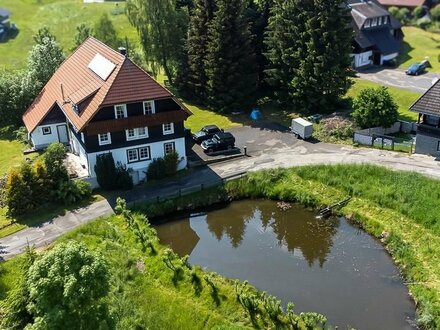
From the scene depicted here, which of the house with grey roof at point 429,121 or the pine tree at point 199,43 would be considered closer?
the house with grey roof at point 429,121

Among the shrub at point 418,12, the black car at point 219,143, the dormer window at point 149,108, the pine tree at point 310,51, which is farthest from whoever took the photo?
the shrub at point 418,12

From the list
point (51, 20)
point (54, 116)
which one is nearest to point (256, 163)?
point (54, 116)

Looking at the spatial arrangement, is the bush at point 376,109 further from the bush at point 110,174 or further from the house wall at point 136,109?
the bush at point 110,174

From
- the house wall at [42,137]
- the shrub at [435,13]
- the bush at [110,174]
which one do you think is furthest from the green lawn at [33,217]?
the shrub at [435,13]

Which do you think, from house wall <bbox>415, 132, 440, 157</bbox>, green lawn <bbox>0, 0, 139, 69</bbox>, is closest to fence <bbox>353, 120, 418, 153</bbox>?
house wall <bbox>415, 132, 440, 157</bbox>

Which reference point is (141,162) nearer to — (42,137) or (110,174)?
(110,174)
